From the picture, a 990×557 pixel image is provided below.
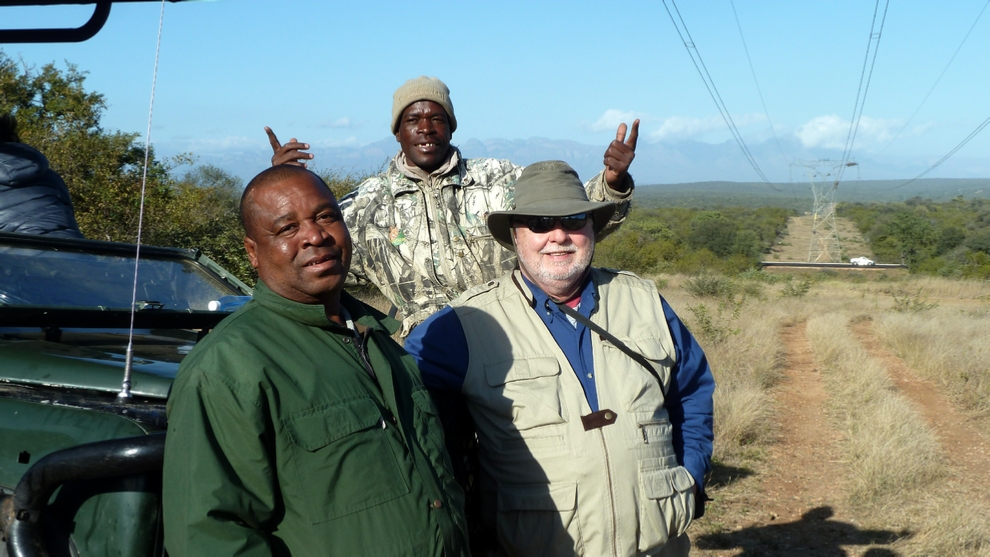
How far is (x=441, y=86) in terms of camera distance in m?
3.67

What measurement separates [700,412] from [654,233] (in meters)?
35.7

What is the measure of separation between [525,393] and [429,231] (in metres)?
1.29

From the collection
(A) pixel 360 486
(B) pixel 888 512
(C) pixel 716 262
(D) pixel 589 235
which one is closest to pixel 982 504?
(B) pixel 888 512

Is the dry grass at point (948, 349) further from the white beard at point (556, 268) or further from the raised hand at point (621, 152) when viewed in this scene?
the white beard at point (556, 268)

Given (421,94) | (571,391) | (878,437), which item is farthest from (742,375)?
(571,391)

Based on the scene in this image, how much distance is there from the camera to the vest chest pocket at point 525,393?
2.55 meters

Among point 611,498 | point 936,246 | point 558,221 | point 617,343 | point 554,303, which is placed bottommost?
point 936,246

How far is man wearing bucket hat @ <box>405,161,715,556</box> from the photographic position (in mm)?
2523

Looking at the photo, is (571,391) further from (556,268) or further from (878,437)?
(878,437)

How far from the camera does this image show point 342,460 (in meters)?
1.68

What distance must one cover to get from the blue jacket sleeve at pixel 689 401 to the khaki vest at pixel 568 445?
13cm

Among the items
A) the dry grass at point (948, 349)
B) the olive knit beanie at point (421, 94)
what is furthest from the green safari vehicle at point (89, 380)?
the dry grass at point (948, 349)

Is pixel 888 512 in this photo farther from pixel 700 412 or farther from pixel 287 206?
pixel 287 206

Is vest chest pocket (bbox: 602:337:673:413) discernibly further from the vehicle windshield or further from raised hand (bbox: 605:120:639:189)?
the vehicle windshield
